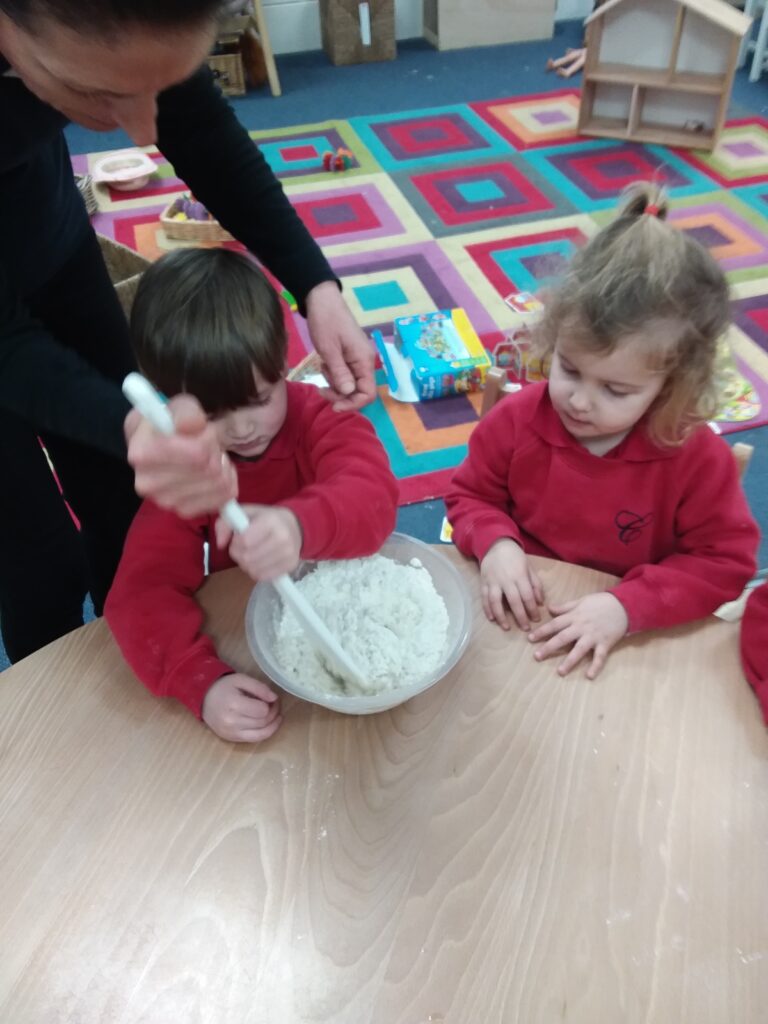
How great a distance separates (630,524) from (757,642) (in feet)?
0.93

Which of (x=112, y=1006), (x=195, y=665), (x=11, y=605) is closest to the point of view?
(x=112, y=1006)

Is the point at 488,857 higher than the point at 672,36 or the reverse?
higher

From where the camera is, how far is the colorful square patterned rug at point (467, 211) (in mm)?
2176

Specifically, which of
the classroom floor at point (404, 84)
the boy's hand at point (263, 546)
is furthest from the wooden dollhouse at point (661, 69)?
the boy's hand at point (263, 546)

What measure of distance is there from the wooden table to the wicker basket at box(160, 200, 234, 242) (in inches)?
87.0

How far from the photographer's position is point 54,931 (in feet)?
2.06

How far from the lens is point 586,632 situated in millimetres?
807

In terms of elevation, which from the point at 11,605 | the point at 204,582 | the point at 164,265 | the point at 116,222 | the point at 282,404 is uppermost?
the point at 164,265

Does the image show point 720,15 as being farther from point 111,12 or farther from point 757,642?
point 111,12

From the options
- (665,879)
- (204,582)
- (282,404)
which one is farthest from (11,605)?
(665,879)

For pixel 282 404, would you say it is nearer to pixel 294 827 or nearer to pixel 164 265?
pixel 164 265

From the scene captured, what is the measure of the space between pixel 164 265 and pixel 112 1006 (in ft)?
2.31

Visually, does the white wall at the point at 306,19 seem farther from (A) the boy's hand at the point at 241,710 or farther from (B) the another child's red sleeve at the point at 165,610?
(A) the boy's hand at the point at 241,710

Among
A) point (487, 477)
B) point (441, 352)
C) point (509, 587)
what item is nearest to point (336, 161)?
point (441, 352)
